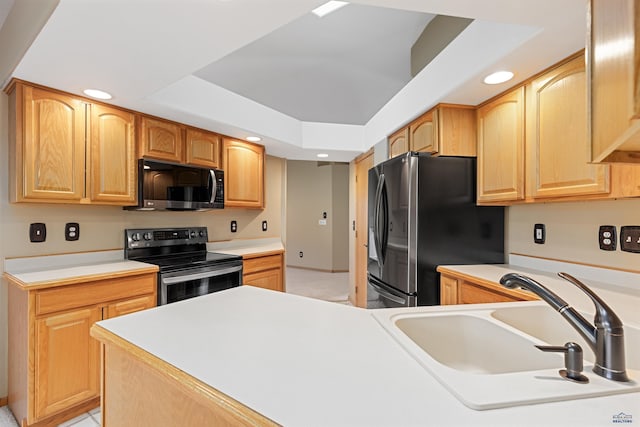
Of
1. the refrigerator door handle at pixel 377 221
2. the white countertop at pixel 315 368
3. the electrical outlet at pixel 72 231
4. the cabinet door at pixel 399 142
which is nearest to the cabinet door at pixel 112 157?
the electrical outlet at pixel 72 231

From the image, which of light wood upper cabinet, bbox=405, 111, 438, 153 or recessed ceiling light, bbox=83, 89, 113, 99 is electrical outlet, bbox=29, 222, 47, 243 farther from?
light wood upper cabinet, bbox=405, 111, 438, 153

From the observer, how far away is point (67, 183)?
7.17 feet

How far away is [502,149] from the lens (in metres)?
2.16

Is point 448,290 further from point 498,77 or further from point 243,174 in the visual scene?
point 243,174

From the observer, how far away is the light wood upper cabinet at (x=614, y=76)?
0.72m

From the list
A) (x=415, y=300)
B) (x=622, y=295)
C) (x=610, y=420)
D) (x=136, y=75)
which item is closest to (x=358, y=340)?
(x=610, y=420)

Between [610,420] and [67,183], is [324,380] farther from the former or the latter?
[67,183]

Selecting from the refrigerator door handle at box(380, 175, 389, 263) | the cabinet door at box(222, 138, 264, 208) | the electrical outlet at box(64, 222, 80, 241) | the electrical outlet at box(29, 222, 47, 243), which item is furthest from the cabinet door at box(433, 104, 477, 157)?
the electrical outlet at box(29, 222, 47, 243)

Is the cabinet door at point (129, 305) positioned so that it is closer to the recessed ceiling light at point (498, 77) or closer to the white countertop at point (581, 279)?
the white countertop at point (581, 279)

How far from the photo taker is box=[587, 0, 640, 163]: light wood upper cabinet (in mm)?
719

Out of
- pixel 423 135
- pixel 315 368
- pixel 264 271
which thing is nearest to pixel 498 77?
pixel 423 135

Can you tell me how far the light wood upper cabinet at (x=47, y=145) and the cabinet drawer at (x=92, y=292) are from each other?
0.61 m

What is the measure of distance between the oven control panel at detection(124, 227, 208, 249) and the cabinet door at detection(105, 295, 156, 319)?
24.1 inches

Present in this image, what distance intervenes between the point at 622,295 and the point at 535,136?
2.99 ft
